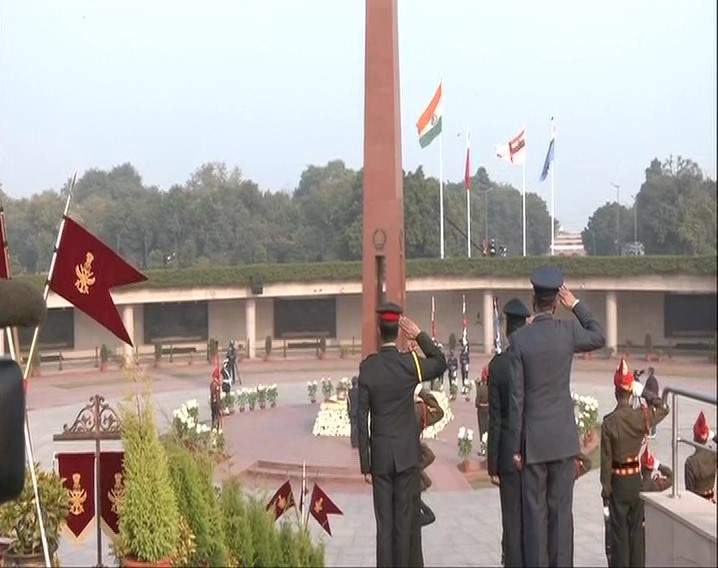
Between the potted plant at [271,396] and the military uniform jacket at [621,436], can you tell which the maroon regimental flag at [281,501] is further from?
the potted plant at [271,396]

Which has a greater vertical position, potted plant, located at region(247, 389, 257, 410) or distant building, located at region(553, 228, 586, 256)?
distant building, located at region(553, 228, 586, 256)

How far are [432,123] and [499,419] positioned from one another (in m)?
19.8

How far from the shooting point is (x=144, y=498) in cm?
456

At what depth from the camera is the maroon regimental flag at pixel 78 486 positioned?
5.13m

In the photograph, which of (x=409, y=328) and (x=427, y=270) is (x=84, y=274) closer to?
(x=409, y=328)

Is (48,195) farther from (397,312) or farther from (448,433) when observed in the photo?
(397,312)

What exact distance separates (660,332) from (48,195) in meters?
28.3

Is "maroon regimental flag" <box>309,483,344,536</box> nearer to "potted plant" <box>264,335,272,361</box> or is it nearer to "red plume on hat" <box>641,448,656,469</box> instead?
"red plume on hat" <box>641,448,656,469</box>

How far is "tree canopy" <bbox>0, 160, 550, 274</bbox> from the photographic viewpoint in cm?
3812

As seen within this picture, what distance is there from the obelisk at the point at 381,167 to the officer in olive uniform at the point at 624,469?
21.7 feet

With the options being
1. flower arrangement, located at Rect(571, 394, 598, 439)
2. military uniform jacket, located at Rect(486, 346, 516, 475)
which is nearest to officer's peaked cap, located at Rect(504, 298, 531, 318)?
military uniform jacket, located at Rect(486, 346, 516, 475)

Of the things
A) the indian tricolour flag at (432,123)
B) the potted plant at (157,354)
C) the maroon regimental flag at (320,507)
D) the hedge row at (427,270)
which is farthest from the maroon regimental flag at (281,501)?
the potted plant at (157,354)

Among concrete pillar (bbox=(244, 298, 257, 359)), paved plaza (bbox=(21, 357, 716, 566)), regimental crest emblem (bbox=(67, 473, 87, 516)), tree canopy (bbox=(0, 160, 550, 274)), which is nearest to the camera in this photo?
regimental crest emblem (bbox=(67, 473, 87, 516))

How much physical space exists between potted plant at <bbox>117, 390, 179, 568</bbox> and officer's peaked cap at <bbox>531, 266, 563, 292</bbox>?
1955 millimetres
